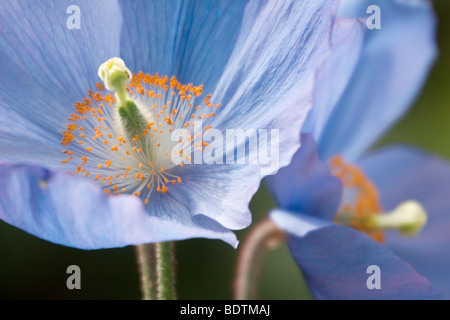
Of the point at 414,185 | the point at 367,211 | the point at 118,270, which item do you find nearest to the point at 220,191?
the point at 367,211

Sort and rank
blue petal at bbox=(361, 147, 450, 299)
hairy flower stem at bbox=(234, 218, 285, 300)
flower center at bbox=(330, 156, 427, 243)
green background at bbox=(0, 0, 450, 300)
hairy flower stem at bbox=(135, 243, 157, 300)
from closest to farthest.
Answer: hairy flower stem at bbox=(135, 243, 157, 300) < hairy flower stem at bbox=(234, 218, 285, 300) < flower center at bbox=(330, 156, 427, 243) < blue petal at bbox=(361, 147, 450, 299) < green background at bbox=(0, 0, 450, 300)

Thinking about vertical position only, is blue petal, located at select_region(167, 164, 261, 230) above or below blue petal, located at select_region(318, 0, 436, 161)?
below

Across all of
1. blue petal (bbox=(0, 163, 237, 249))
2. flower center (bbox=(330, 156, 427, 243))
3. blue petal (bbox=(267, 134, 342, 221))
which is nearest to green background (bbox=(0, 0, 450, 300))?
flower center (bbox=(330, 156, 427, 243))

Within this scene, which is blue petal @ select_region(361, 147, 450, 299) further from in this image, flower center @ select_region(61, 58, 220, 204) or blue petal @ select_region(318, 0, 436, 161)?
flower center @ select_region(61, 58, 220, 204)

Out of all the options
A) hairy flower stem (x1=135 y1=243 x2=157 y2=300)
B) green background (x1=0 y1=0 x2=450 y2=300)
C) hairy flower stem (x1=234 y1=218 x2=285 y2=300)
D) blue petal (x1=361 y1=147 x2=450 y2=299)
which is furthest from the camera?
green background (x1=0 y1=0 x2=450 y2=300)

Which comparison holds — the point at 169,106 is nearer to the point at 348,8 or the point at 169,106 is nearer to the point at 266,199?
the point at 348,8

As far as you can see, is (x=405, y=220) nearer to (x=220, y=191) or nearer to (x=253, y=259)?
(x=253, y=259)

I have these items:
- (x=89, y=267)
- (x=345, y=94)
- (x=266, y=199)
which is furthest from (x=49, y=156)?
(x=266, y=199)
